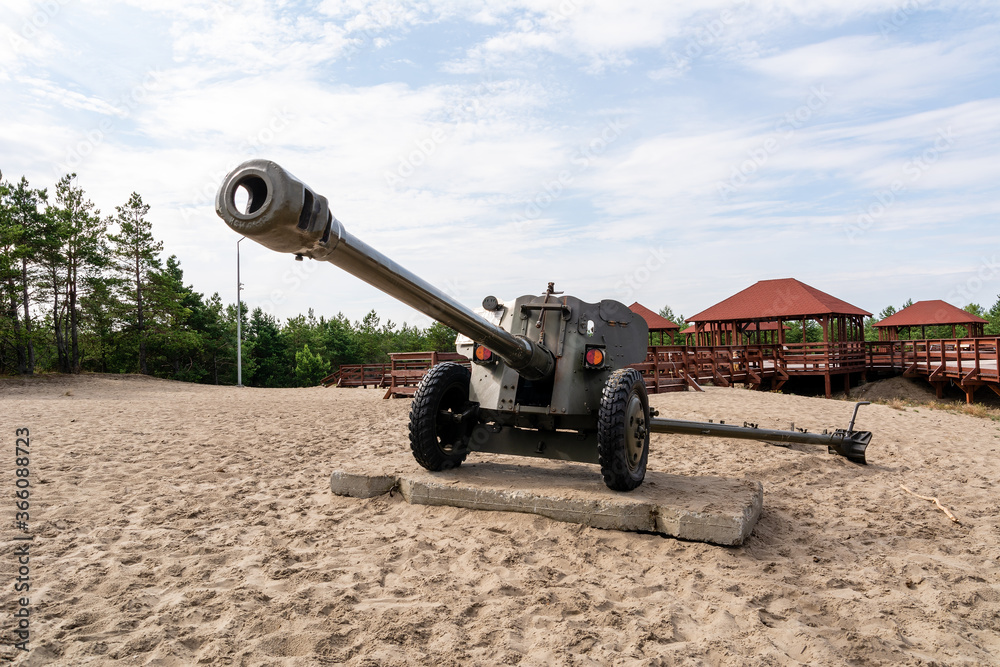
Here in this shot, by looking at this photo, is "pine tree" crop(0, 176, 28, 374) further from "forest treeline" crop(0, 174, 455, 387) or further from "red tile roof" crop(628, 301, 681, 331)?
"red tile roof" crop(628, 301, 681, 331)

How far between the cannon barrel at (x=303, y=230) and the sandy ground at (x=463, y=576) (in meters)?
1.76

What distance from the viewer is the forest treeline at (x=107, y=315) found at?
1000 inches

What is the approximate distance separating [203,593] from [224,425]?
280 inches

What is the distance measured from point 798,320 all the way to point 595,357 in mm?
27311

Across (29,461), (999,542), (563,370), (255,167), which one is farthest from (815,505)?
(29,461)

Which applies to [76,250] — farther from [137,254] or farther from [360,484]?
[360,484]

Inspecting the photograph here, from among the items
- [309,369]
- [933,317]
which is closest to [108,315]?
[309,369]

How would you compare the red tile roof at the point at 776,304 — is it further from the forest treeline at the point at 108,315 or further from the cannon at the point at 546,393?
the cannon at the point at 546,393

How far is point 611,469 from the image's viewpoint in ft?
16.2

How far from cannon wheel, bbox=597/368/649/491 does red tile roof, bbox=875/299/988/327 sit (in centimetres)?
3588

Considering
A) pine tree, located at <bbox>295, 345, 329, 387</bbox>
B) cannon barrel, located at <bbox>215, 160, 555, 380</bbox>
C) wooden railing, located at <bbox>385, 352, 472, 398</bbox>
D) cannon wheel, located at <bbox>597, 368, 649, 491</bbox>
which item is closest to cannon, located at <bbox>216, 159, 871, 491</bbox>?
cannon wheel, located at <bbox>597, 368, 649, 491</bbox>

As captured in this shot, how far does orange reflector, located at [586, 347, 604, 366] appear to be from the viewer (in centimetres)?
549

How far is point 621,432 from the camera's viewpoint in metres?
4.87

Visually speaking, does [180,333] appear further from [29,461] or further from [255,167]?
[255,167]
